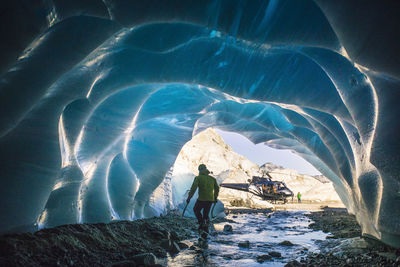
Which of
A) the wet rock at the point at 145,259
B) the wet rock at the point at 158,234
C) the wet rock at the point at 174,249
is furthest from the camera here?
the wet rock at the point at 158,234

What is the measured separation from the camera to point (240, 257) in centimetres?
392

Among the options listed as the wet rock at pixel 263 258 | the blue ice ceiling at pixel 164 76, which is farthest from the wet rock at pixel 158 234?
the wet rock at pixel 263 258

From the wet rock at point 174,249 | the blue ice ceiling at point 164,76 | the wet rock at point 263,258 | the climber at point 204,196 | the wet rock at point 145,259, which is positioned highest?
the blue ice ceiling at point 164,76

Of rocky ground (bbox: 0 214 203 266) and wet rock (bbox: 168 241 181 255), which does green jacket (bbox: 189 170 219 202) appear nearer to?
rocky ground (bbox: 0 214 203 266)

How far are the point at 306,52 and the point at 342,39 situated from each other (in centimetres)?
176

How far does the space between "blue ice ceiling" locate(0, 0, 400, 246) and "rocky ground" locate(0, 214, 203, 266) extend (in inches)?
37.0

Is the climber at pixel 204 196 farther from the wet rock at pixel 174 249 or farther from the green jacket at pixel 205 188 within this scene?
the wet rock at pixel 174 249

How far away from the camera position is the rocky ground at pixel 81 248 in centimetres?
266

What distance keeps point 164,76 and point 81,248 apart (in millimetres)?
3844

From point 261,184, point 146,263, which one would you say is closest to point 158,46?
point 146,263

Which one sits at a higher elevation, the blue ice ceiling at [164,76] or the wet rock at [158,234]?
the blue ice ceiling at [164,76]

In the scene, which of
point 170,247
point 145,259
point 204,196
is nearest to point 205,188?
point 204,196

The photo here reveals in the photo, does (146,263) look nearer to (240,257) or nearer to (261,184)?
(240,257)

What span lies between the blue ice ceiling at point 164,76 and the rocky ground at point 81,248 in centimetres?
94
